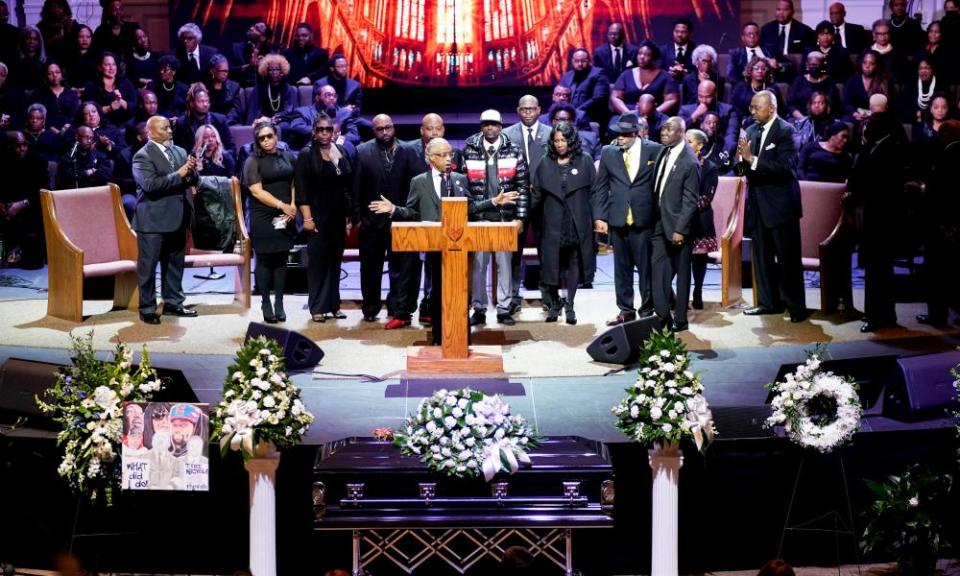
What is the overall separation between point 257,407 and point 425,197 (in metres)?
3.77

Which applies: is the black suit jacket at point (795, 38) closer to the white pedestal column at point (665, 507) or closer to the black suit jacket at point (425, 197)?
the black suit jacket at point (425, 197)

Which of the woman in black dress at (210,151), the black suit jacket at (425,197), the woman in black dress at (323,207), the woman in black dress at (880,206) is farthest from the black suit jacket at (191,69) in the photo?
the woman in black dress at (880,206)

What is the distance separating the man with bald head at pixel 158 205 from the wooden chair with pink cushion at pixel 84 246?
386 millimetres

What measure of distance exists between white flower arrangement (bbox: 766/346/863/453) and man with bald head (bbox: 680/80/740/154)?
6974 millimetres

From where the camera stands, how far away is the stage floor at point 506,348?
7352 mm

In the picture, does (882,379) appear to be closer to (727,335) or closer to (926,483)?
(926,483)

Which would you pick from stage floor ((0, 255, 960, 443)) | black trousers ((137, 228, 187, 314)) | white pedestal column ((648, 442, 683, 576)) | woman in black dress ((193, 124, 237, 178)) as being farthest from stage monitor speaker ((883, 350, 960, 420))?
woman in black dress ((193, 124, 237, 178))

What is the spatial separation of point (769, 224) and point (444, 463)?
16.3 ft

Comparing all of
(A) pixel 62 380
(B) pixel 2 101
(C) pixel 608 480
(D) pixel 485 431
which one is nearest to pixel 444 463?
(D) pixel 485 431

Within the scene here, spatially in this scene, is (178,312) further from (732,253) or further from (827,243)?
(827,243)

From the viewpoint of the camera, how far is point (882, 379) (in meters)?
6.60

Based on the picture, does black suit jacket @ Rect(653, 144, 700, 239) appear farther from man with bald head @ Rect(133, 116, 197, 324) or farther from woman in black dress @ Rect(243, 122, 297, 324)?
man with bald head @ Rect(133, 116, 197, 324)

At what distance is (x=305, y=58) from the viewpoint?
13.9 m

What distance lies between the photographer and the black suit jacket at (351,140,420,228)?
9.46 metres
